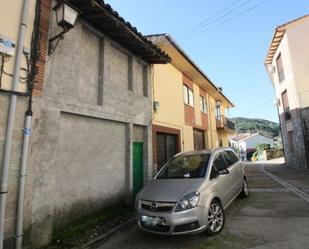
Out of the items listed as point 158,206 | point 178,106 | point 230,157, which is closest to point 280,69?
point 178,106

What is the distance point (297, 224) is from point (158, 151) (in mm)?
6068

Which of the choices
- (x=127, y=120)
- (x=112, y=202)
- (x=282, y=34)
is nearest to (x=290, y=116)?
(x=282, y=34)

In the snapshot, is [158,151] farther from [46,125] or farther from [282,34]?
[282,34]

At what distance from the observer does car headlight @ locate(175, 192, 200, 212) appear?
4.66 meters

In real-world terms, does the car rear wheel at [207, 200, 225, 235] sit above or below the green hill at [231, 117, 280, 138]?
below

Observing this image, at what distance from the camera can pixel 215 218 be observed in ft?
16.8

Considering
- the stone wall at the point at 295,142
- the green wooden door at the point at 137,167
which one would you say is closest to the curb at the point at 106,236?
the green wooden door at the point at 137,167

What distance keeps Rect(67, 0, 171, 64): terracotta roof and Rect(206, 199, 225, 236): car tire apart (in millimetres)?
5285

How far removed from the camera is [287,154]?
2031 centimetres

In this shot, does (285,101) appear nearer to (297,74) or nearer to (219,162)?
(297,74)

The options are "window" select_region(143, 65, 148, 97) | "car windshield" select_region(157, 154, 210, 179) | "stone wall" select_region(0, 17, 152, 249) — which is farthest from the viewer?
"window" select_region(143, 65, 148, 97)

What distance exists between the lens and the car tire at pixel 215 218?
4.93m

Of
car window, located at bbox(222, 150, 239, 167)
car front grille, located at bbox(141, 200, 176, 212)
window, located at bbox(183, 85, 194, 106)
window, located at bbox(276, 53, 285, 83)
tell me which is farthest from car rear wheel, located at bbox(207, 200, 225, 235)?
window, located at bbox(276, 53, 285, 83)

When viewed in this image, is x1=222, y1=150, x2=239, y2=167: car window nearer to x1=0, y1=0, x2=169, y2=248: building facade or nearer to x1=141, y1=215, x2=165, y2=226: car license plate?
x1=0, y1=0, x2=169, y2=248: building facade
